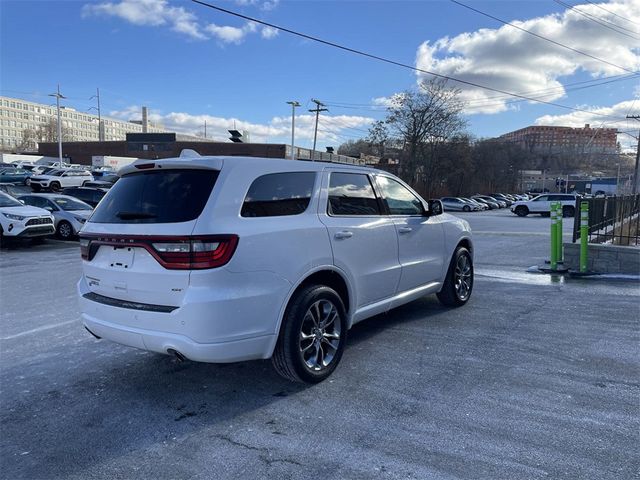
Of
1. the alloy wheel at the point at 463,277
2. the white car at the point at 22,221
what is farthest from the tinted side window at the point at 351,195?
the white car at the point at 22,221

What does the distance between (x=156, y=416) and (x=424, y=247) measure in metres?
3.33

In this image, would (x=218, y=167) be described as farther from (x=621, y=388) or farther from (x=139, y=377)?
(x=621, y=388)

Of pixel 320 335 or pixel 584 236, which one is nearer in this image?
pixel 320 335

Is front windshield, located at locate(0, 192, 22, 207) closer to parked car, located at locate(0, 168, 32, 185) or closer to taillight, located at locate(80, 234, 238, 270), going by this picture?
taillight, located at locate(80, 234, 238, 270)

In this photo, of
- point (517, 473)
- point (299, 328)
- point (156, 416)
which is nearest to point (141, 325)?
point (156, 416)

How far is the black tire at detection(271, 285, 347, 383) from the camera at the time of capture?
144 inches

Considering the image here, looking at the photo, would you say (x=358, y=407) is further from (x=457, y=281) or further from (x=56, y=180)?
(x=56, y=180)

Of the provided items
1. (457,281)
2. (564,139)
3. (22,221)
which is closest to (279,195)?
(457,281)

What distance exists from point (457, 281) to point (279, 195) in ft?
11.1

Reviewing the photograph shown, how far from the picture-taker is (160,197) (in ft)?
11.7

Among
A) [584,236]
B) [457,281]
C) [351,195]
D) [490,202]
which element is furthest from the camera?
[490,202]

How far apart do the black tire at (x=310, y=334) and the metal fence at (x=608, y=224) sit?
23.7 feet

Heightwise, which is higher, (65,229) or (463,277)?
(463,277)

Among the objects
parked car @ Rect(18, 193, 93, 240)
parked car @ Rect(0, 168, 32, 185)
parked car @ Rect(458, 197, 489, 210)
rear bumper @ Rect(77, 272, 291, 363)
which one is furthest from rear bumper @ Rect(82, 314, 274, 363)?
parked car @ Rect(458, 197, 489, 210)
